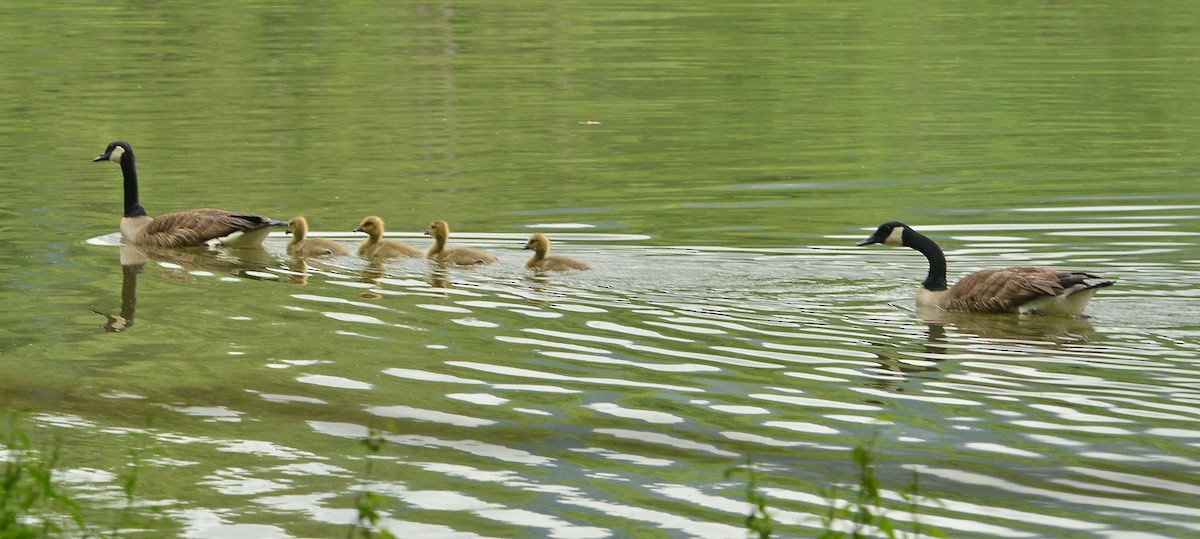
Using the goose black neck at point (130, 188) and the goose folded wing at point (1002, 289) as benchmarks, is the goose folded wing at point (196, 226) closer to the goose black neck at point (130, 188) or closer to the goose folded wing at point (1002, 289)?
the goose black neck at point (130, 188)

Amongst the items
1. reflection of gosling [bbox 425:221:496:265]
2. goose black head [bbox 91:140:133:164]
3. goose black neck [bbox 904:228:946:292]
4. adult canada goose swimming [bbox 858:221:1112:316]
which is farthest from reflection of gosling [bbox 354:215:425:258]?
adult canada goose swimming [bbox 858:221:1112:316]

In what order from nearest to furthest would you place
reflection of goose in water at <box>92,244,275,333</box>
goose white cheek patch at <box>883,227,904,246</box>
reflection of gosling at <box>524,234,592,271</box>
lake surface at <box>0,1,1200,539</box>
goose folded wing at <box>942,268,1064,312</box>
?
lake surface at <box>0,1,1200,539</box>
goose folded wing at <box>942,268,1064,312</box>
goose white cheek patch at <box>883,227,904,246</box>
reflection of gosling at <box>524,234,592,271</box>
reflection of goose in water at <box>92,244,275,333</box>

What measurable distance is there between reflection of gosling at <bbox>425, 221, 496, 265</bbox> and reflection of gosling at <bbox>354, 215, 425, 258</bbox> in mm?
207

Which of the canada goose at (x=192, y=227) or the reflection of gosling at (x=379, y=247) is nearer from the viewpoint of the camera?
the reflection of gosling at (x=379, y=247)

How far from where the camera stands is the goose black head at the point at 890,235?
54.6 feet

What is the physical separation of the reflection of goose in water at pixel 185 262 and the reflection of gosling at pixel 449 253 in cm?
182

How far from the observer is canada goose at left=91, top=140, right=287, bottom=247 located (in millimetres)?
19312

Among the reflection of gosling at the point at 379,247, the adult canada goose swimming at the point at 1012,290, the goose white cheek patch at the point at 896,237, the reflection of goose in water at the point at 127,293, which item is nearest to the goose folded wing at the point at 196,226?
the reflection of goose in water at the point at 127,293

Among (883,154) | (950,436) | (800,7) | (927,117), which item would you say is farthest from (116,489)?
(800,7)

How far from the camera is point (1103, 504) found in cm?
962

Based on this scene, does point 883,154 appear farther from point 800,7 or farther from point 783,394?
point 800,7

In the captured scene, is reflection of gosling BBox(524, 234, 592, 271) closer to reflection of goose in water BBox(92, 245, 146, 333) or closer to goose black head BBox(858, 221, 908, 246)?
goose black head BBox(858, 221, 908, 246)

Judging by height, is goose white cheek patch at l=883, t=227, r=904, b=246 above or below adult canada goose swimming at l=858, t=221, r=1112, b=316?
above

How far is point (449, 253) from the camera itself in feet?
58.7
